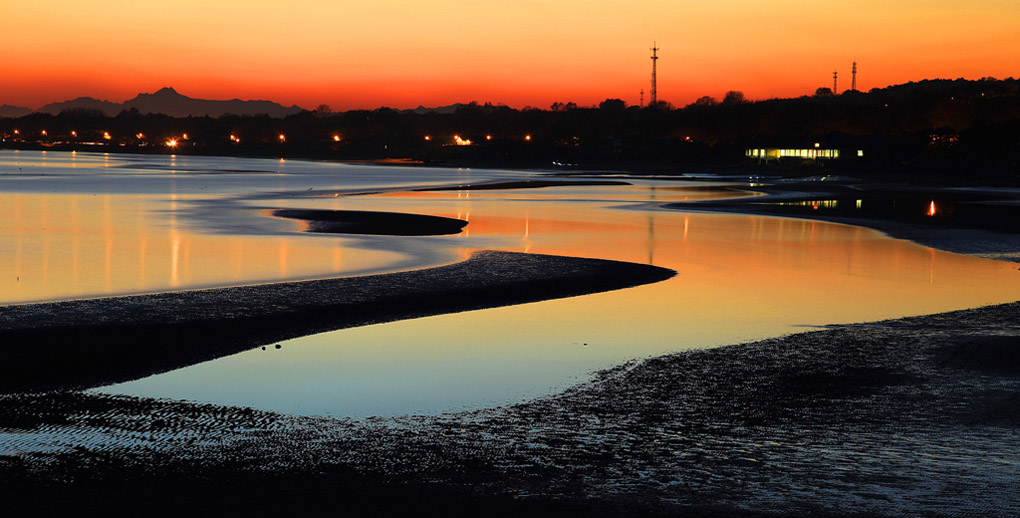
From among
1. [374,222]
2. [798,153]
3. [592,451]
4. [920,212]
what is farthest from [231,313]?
[798,153]

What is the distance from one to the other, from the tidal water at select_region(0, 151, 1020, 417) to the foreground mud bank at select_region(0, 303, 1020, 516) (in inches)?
44.1

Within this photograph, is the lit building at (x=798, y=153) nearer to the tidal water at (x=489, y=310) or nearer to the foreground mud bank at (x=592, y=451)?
the tidal water at (x=489, y=310)

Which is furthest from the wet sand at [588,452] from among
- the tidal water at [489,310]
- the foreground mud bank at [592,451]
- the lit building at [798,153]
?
the lit building at [798,153]

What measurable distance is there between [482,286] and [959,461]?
45.1ft

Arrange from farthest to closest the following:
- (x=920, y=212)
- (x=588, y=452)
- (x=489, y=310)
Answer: (x=920, y=212)
(x=489, y=310)
(x=588, y=452)

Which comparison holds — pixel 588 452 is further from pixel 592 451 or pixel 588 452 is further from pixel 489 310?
pixel 489 310

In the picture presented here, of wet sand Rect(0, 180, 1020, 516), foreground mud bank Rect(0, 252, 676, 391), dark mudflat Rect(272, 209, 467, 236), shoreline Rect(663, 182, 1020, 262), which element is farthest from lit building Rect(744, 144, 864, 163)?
wet sand Rect(0, 180, 1020, 516)

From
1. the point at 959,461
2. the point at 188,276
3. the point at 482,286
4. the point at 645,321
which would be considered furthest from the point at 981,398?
the point at 188,276

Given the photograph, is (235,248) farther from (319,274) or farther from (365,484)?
(365,484)

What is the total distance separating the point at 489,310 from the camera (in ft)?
63.0

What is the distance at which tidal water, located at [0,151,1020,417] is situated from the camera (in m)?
13.0

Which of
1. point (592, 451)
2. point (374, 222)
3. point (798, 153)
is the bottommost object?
point (592, 451)

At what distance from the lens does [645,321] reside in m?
18.0

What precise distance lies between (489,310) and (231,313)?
4960 mm
